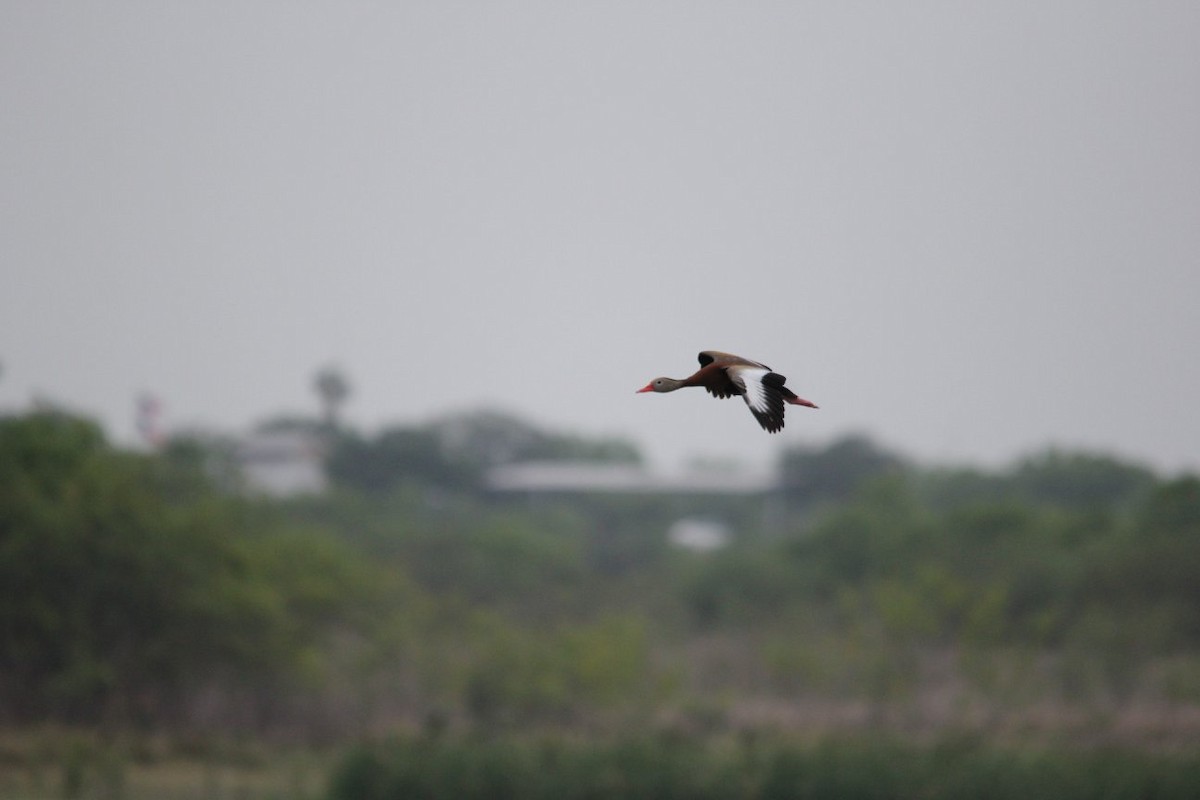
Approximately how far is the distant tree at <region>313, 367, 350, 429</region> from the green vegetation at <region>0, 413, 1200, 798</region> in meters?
63.7

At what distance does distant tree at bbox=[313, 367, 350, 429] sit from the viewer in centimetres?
12731

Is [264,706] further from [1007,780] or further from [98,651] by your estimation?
[1007,780]

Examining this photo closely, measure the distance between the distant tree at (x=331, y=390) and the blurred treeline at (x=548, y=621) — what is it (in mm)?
60827

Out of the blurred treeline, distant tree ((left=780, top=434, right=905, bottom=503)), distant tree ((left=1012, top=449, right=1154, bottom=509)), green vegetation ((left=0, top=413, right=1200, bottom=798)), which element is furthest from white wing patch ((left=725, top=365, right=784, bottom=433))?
distant tree ((left=1012, top=449, right=1154, bottom=509))

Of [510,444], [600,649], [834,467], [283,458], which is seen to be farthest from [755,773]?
[283,458]

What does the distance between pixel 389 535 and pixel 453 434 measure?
138 ft

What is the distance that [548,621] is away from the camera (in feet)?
191

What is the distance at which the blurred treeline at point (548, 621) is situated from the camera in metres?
45.2

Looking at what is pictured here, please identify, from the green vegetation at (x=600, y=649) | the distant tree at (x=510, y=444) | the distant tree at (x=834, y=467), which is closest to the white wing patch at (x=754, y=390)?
the green vegetation at (x=600, y=649)

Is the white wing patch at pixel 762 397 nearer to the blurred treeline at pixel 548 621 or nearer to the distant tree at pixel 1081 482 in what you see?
the blurred treeline at pixel 548 621

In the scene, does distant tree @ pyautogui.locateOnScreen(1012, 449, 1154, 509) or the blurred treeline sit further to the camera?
distant tree @ pyautogui.locateOnScreen(1012, 449, 1154, 509)

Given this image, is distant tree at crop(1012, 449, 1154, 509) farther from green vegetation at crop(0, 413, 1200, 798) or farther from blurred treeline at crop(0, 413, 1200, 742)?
green vegetation at crop(0, 413, 1200, 798)

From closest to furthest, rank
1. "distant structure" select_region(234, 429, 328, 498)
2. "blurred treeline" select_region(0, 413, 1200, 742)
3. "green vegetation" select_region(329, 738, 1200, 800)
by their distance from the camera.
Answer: "green vegetation" select_region(329, 738, 1200, 800), "blurred treeline" select_region(0, 413, 1200, 742), "distant structure" select_region(234, 429, 328, 498)

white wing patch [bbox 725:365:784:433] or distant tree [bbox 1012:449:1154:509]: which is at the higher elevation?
distant tree [bbox 1012:449:1154:509]
